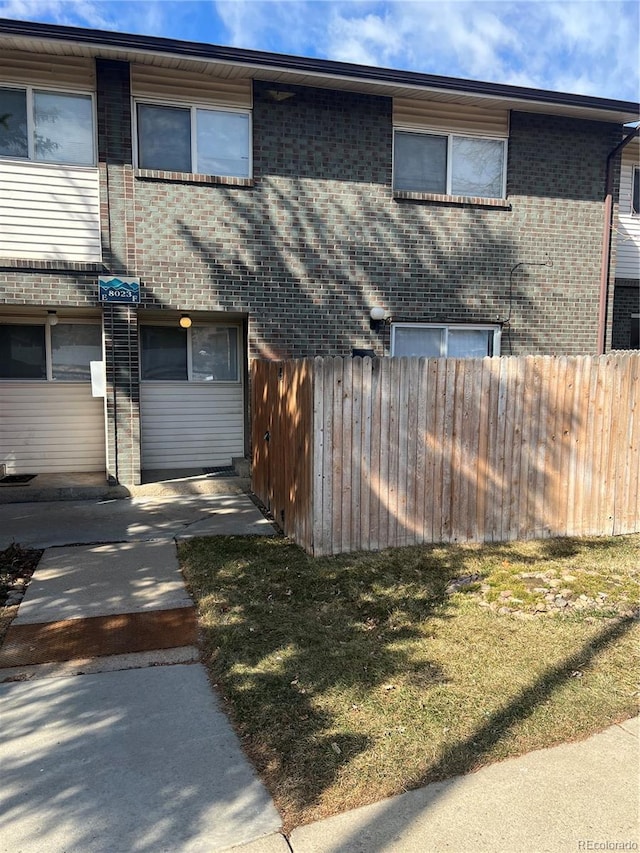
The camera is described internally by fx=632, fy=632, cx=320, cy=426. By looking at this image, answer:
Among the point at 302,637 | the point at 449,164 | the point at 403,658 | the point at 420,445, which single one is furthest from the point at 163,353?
the point at 403,658

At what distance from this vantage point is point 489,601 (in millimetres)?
4902

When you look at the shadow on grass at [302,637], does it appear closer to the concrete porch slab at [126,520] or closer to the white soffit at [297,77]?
the concrete porch slab at [126,520]

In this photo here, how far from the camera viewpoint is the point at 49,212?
28.1 ft

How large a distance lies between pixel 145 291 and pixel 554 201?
22.3 ft

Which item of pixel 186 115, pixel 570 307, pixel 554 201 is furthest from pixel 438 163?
pixel 186 115

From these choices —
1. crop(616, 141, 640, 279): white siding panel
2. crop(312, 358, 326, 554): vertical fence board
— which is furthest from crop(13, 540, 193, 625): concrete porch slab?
crop(616, 141, 640, 279): white siding panel

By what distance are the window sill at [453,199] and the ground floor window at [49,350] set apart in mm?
5215

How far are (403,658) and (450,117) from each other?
8876mm

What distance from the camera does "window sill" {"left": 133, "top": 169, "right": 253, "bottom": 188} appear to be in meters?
8.76

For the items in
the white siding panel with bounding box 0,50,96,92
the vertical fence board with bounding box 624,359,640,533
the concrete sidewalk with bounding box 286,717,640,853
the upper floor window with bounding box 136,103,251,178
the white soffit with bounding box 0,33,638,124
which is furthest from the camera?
the upper floor window with bounding box 136,103,251,178

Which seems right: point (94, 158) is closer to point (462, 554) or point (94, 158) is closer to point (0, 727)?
point (462, 554)

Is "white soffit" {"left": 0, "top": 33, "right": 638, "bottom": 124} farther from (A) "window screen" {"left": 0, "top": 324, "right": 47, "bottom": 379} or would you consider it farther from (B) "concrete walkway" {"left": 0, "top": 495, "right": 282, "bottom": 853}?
(B) "concrete walkway" {"left": 0, "top": 495, "right": 282, "bottom": 853}

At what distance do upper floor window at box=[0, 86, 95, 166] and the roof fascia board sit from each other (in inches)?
33.7

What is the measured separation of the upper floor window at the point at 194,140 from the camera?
29.2 feet
